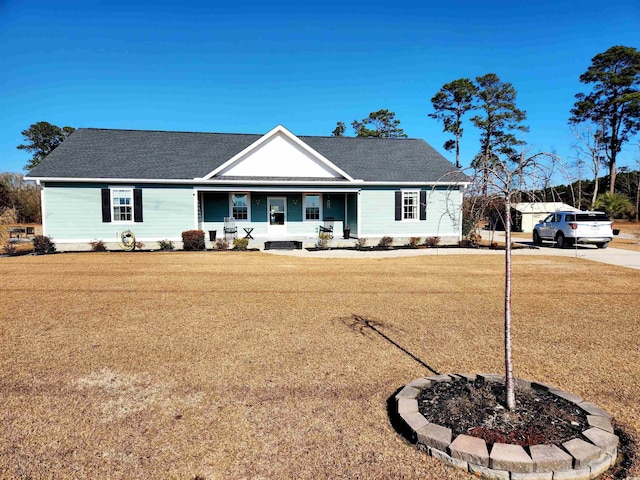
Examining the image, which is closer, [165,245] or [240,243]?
[240,243]

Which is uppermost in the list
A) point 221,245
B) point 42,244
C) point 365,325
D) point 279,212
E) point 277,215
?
point 279,212

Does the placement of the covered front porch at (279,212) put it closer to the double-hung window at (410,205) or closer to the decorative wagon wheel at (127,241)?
the double-hung window at (410,205)

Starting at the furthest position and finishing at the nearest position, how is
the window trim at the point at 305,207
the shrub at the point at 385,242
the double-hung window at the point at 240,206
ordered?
the window trim at the point at 305,207 → the double-hung window at the point at 240,206 → the shrub at the point at 385,242

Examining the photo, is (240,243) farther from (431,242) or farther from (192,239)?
(431,242)

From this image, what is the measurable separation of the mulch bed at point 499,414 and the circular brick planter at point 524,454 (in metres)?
0.10

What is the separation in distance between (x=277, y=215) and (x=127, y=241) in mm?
7025

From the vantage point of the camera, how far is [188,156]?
19.7 meters

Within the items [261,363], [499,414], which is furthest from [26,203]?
[499,414]

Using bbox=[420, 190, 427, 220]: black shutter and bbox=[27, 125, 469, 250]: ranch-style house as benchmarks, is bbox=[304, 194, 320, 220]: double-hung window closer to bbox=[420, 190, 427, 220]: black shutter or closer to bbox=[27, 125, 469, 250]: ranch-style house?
bbox=[27, 125, 469, 250]: ranch-style house

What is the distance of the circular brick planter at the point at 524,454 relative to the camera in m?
2.66

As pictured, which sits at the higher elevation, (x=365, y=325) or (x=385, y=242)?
(x=385, y=242)

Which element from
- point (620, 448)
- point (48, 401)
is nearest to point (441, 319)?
point (620, 448)

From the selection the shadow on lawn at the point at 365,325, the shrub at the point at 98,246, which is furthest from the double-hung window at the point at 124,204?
the shadow on lawn at the point at 365,325

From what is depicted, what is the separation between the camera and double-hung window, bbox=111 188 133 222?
1720 cm
